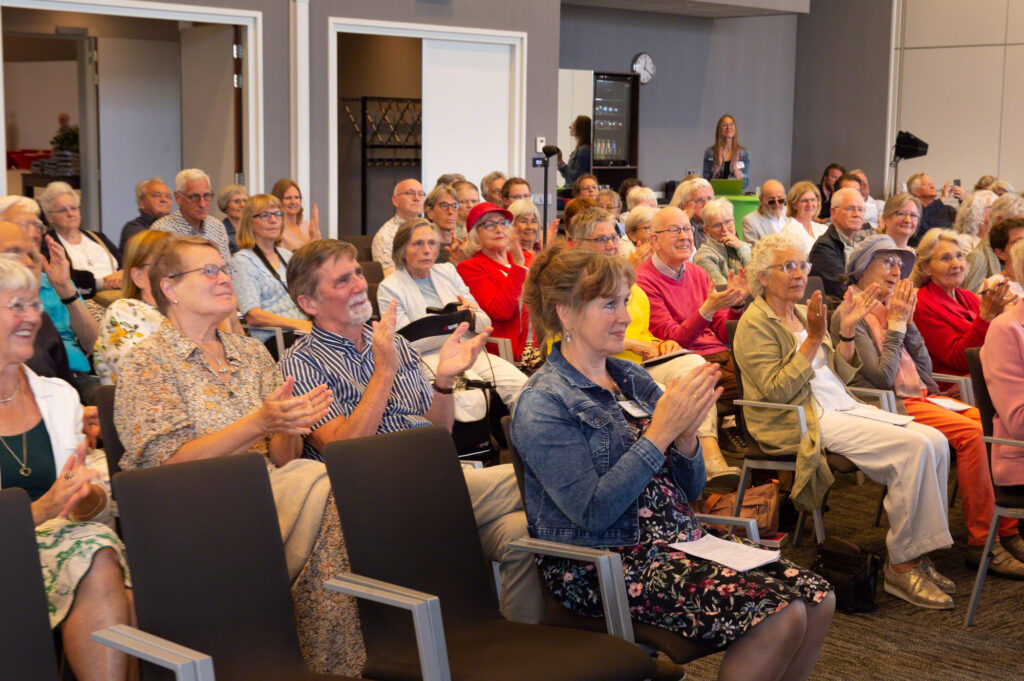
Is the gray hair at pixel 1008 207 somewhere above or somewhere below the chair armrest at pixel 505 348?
above

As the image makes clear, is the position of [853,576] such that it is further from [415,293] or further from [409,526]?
[415,293]

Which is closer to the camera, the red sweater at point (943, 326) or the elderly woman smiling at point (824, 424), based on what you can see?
the elderly woman smiling at point (824, 424)

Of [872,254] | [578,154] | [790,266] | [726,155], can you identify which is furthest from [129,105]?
[790,266]

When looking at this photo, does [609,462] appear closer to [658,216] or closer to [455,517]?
[455,517]

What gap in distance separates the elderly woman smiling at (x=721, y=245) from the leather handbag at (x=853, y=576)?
282 centimetres

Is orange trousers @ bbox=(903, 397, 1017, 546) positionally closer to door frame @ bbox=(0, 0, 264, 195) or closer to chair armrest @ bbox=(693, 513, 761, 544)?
chair armrest @ bbox=(693, 513, 761, 544)

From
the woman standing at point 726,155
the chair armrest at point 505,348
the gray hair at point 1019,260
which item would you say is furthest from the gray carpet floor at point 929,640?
the woman standing at point 726,155

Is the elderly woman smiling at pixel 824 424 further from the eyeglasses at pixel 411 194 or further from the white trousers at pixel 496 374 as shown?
the eyeglasses at pixel 411 194

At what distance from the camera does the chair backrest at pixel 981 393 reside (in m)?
3.77

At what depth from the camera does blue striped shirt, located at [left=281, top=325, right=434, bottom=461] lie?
311 cm

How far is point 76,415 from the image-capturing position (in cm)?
276

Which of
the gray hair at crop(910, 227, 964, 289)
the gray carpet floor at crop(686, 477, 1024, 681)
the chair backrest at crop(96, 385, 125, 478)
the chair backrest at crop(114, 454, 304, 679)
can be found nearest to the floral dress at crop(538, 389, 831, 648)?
the chair backrest at crop(114, 454, 304, 679)

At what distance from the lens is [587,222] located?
5191mm

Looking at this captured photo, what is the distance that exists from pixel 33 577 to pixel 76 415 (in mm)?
736
